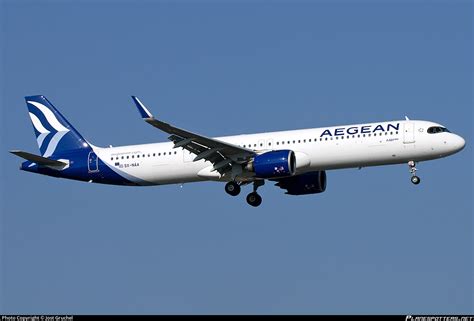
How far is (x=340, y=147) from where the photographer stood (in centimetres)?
5603

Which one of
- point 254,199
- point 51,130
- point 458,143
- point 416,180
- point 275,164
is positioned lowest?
point 416,180

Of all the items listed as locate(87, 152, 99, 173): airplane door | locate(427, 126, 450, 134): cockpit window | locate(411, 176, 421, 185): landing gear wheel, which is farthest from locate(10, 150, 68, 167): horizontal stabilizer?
→ locate(427, 126, 450, 134): cockpit window

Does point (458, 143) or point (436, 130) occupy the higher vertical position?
point (436, 130)

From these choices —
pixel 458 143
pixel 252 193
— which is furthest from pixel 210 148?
pixel 458 143

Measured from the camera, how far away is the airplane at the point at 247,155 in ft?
183

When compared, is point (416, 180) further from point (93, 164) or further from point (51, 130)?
point (51, 130)

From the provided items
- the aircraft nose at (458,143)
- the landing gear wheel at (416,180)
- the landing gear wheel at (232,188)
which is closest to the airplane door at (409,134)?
the landing gear wheel at (416,180)

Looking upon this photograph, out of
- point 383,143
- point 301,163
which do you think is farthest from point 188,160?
point 383,143

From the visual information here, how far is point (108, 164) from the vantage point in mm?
61125

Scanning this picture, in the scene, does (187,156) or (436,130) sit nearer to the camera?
(436,130)

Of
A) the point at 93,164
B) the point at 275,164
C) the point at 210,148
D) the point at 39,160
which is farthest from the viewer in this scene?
the point at 93,164

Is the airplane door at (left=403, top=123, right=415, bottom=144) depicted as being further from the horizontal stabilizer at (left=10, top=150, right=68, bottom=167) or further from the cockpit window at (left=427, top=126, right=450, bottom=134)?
the horizontal stabilizer at (left=10, top=150, right=68, bottom=167)

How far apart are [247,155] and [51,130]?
13.7 metres

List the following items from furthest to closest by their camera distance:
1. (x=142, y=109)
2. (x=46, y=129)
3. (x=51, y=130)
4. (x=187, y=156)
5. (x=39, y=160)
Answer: (x=46, y=129) → (x=51, y=130) → (x=39, y=160) → (x=187, y=156) → (x=142, y=109)
